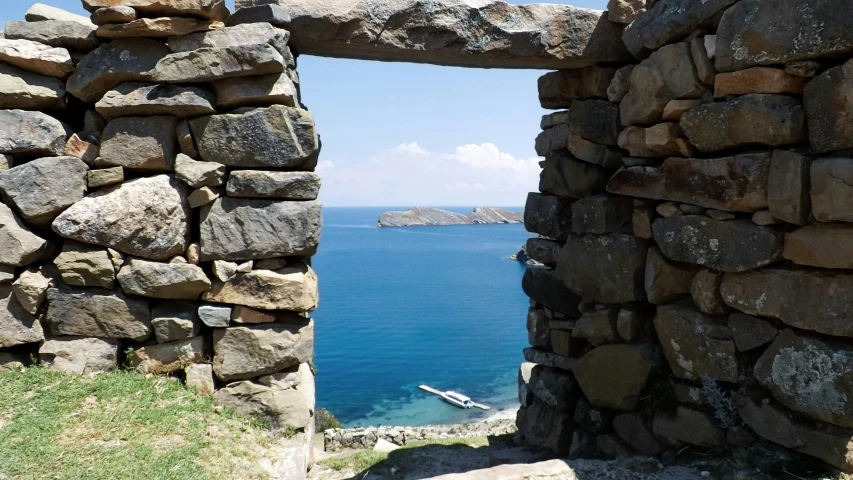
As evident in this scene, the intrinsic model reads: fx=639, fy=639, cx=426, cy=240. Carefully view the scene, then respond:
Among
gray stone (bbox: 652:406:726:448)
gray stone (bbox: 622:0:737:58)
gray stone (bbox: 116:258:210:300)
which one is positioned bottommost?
gray stone (bbox: 652:406:726:448)

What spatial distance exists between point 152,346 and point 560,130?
12.4ft

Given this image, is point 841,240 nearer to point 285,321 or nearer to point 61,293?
point 285,321

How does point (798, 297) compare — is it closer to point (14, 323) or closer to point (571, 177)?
point (571, 177)

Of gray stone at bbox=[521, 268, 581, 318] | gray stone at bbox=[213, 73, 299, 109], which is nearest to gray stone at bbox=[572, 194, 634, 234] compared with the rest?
gray stone at bbox=[521, 268, 581, 318]

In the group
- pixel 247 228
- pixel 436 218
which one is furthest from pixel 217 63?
pixel 436 218

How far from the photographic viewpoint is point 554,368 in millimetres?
5684

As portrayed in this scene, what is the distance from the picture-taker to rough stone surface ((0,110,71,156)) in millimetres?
4090

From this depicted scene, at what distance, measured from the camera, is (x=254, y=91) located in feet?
13.5

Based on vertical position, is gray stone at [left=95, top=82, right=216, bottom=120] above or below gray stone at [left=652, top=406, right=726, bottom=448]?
above

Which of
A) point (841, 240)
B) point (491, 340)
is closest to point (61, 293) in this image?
point (841, 240)

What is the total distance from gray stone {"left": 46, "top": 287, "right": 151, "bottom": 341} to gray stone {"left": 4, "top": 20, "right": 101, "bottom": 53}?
64.4 inches

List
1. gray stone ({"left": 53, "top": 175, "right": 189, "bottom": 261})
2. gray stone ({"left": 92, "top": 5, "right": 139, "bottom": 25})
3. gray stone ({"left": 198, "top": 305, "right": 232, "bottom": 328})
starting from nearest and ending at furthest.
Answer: gray stone ({"left": 92, "top": 5, "right": 139, "bottom": 25})
gray stone ({"left": 53, "top": 175, "right": 189, "bottom": 261})
gray stone ({"left": 198, "top": 305, "right": 232, "bottom": 328})

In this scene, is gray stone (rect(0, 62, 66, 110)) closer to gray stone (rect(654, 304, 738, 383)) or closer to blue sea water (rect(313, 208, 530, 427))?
gray stone (rect(654, 304, 738, 383))

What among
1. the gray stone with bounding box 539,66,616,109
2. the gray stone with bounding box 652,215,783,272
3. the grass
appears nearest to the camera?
the grass
